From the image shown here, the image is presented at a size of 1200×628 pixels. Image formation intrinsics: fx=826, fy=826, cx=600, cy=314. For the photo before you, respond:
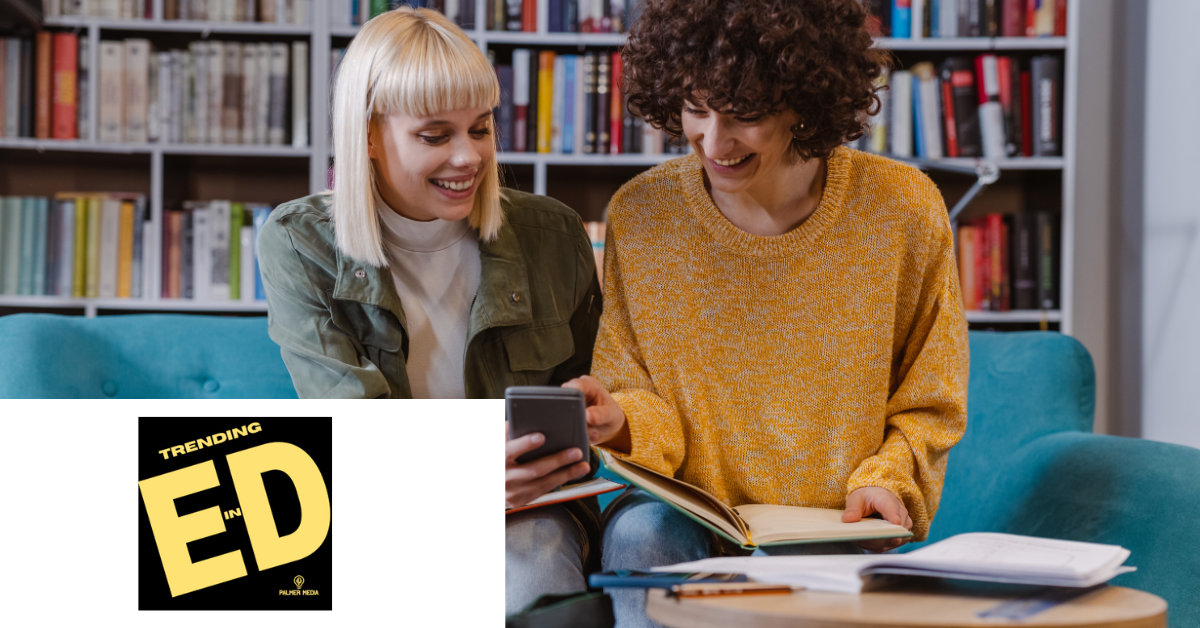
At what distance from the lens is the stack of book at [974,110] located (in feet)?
7.07

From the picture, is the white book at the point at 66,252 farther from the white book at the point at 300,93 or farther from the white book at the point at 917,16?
the white book at the point at 917,16

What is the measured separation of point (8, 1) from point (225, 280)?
80 centimetres

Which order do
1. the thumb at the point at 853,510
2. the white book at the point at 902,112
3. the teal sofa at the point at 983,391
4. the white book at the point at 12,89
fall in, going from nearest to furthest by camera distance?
the thumb at the point at 853,510
the teal sofa at the point at 983,391
the white book at the point at 12,89
the white book at the point at 902,112

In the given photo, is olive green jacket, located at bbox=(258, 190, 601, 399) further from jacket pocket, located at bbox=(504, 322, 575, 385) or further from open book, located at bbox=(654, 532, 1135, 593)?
open book, located at bbox=(654, 532, 1135, 593)

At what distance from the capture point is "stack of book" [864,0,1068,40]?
2.16m

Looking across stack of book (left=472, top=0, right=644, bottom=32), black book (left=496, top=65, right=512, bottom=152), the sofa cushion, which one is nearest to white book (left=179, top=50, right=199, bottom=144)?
stack of book (left=472, top=0, right=644, bottom=32)

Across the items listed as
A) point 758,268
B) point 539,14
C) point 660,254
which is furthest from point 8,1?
point 758,268

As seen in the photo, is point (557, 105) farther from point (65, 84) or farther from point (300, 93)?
point (65, 84)

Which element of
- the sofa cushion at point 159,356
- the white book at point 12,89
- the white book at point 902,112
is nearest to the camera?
the sofa cushion at point 159,356

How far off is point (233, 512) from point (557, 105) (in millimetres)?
1637

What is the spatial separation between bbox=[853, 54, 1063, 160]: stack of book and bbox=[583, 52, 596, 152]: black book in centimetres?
69

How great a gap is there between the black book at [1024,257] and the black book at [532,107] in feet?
4.25

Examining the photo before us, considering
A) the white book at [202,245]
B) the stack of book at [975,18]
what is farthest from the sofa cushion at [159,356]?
the stack of book at [975,18]

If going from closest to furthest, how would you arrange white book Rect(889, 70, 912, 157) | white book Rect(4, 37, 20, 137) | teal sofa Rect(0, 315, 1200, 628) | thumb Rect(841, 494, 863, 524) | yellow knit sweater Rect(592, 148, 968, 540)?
thumb Rect(841, 494, 863, 524)
yellow knit sweater Rect(592, 148, 968, 540)
teal sofa Rect(0, 315, 1200, 628)
white book Rect(4, 37, 20, 137)
white book Rect(889, 70, 912, 157)
